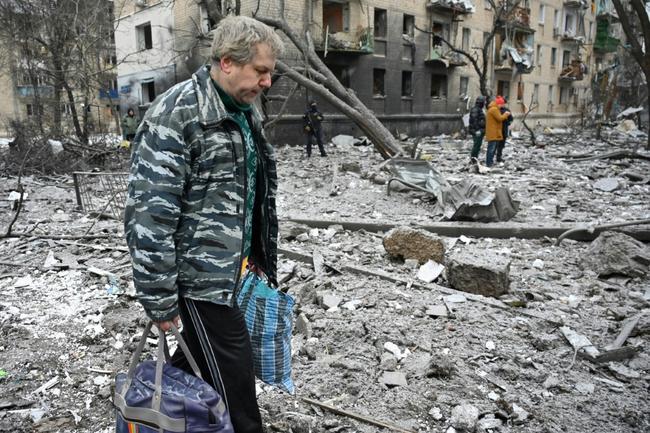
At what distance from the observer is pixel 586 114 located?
35500 millimetres

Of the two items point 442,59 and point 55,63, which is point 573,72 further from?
point 55,63

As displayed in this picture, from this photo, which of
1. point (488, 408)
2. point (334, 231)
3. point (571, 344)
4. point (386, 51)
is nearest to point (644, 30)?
point (386, 51)

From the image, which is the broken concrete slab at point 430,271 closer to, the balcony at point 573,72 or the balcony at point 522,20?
the balcony at point 522,20

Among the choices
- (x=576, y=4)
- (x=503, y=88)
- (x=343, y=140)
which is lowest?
(x=343, y=140)

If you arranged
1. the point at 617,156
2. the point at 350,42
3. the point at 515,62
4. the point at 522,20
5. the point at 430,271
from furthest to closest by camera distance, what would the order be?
1. the point at 522,20
2. the point at 515,62
3. the point at 350,42
4. the point at 617,156
5. the point at 430,271

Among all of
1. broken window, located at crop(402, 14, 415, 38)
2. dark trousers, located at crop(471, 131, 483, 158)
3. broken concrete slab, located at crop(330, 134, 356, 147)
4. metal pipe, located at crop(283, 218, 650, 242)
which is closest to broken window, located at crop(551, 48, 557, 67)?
broken window, located at crop(402, 14, 415, 38)

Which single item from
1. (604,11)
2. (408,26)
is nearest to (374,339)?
(408,26)

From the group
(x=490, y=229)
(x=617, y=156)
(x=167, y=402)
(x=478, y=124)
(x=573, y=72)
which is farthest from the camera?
(x=573, y=72)

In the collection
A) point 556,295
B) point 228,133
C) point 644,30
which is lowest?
point 556,295

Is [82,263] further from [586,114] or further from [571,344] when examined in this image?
[586,114]

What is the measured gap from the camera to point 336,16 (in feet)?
83.5

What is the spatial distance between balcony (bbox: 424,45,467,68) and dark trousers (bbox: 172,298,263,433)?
1136 inches

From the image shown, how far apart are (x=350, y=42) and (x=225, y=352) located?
23734mm

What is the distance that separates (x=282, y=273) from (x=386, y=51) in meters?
23.3
